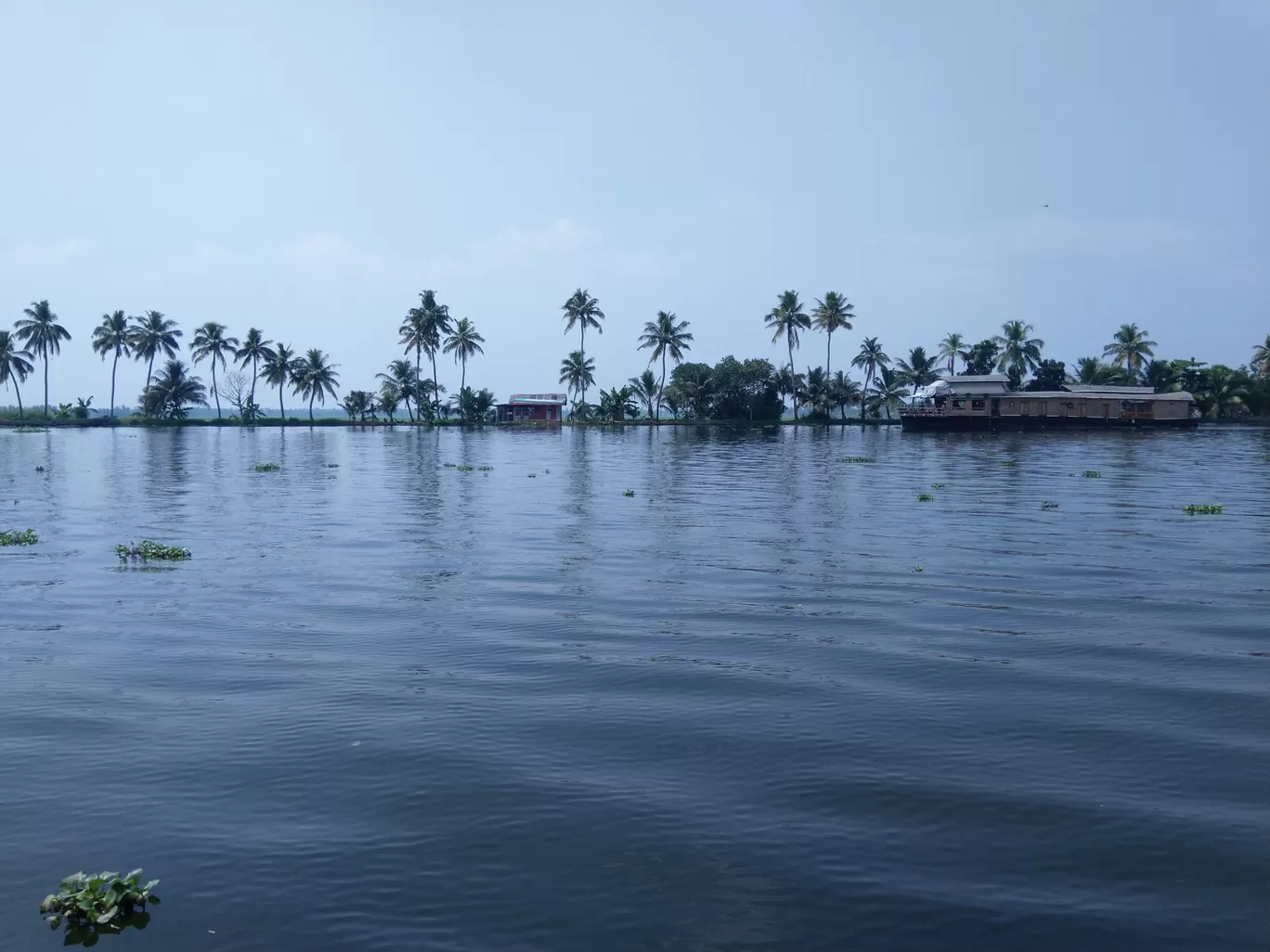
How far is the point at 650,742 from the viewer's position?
9.39 meters

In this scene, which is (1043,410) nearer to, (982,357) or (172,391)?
(982,357)

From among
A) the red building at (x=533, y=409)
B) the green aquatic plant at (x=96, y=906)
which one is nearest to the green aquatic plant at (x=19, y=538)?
the green aquatic plant at (x=96, y=906)

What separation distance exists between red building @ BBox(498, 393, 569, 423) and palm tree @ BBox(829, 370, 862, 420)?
34995mm

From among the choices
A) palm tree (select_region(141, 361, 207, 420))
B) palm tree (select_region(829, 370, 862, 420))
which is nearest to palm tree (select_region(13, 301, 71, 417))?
palm tree (select_region(141, 361, 207, 420))

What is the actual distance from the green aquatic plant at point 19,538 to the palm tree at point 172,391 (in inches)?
4149

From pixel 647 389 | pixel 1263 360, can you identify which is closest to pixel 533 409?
pixel 647 389

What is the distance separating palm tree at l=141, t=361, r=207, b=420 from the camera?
122m

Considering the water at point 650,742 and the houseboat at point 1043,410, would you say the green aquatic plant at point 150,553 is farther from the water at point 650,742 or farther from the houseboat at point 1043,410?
the houseboat at point 1043,410

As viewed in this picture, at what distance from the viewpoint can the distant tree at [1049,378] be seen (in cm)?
11456

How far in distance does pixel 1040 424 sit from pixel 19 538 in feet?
314

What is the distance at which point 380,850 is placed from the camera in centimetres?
717

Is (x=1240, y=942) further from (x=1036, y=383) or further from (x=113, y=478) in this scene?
(x=1036, y=383)

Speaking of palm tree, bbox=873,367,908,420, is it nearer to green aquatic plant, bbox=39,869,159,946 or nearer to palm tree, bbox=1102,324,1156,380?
palm tree, bbox=1102,324,1156,380

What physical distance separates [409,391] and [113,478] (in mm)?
92966
